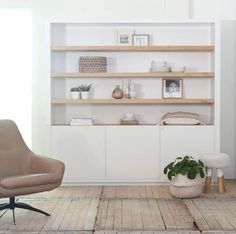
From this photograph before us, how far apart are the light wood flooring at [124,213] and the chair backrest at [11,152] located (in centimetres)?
41

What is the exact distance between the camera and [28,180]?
15.0 feet

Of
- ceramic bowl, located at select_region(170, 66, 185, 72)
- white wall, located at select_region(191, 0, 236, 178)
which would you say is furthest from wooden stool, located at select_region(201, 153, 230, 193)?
ceramic bowl, located at select_region(170, 66, 185, 72)

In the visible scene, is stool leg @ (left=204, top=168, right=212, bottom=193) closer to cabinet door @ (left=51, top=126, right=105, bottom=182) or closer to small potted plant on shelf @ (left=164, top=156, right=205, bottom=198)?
small potted plant on shelf @ (left=164, top=156, right=205, bottom=198)

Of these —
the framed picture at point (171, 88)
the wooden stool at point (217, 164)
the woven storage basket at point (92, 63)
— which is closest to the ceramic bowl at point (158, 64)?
the framed picture at point (171, 88)

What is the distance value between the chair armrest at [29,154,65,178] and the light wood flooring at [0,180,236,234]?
413mm

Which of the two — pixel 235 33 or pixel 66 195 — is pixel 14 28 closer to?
pixel 66 195

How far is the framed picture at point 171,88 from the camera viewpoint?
6.67 meters

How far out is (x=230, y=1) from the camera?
22.5 ft

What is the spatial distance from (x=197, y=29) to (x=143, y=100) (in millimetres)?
1231

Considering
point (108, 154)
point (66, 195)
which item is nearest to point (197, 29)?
point (108, 154)

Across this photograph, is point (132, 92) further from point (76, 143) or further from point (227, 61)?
point (227, 61)

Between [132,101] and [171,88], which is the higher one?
[171,88]

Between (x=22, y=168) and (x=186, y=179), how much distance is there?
1789 mm

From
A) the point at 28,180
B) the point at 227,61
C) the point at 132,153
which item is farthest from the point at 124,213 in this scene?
the point at 227,61
